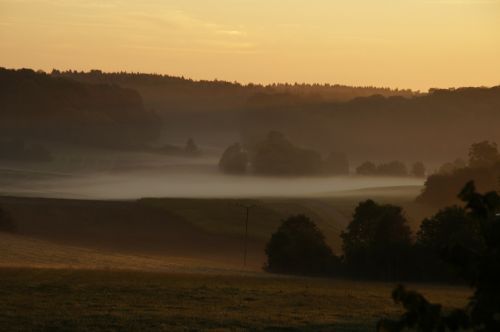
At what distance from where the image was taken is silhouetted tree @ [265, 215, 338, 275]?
224ft

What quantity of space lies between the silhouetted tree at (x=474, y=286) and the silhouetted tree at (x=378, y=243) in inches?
2036

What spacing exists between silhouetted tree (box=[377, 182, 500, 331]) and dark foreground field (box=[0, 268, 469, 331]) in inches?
726

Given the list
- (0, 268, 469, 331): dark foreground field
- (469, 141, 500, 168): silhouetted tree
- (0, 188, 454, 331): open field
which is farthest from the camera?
(469, 141, 500, 168): silhouetted tree

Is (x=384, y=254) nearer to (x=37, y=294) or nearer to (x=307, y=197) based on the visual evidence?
(x=37, y=294)

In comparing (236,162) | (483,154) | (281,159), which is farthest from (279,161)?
(483,154)

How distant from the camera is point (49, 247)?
71188 millimetres

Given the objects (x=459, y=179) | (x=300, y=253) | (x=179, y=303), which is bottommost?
(x=179, y=303)

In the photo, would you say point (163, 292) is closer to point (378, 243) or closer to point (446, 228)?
point (378, 243)

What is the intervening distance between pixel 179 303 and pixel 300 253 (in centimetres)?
3491

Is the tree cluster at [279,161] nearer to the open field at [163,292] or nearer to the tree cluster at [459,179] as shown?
the tree cluster at [459,179]

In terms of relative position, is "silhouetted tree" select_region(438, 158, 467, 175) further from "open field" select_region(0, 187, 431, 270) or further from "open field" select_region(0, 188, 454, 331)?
"open field" select_region(0, 188, 454, 331)

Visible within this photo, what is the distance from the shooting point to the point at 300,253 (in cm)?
6994

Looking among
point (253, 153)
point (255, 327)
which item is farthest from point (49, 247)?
point (253, 153)

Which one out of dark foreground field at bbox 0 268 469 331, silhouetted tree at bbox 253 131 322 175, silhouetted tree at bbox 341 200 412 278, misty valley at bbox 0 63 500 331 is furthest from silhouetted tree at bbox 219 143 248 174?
dark foreground field at bbox 0 268 469 331
